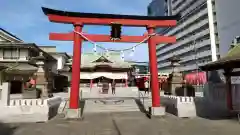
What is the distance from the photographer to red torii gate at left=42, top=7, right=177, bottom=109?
12.3 meters

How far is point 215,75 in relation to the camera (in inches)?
526

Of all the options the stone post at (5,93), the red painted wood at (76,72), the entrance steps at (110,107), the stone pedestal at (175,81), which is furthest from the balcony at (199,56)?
the stone post at (5,93)

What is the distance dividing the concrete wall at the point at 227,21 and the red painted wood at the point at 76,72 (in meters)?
45.5

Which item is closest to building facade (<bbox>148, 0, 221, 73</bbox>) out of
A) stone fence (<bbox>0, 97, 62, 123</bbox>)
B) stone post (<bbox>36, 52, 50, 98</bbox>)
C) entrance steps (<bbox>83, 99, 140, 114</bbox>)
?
entrance steps (<bbox>83, 99, 140, 114</bbox>)

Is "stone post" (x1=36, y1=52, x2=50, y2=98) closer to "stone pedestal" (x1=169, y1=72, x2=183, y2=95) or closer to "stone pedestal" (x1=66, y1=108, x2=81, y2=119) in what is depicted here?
"stone pedestal" (x1=66, y1=108, x2=81, y2=119)

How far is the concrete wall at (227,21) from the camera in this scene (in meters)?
49.1

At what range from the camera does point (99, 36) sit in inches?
514

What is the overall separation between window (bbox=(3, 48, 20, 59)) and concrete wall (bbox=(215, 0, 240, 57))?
44708 mm

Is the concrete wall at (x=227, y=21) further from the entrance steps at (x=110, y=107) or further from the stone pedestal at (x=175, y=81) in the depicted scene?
the entrance steps at (x=110, y=107)

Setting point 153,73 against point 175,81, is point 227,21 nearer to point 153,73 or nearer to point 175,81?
point 175,81

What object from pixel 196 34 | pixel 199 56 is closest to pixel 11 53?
pixel 199 56

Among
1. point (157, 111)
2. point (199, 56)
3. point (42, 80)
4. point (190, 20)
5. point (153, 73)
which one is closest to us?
point (157, 111)

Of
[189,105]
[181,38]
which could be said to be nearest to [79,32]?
[189,105]

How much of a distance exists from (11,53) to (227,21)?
1907 inches
